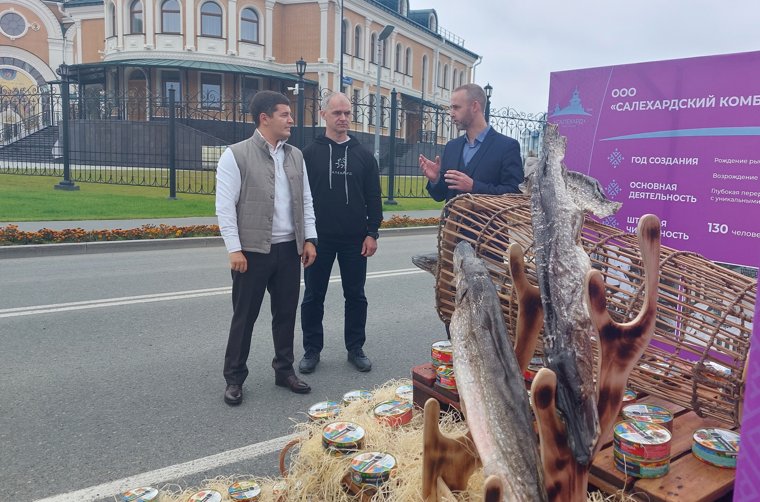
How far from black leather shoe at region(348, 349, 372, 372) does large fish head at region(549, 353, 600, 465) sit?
351 cm

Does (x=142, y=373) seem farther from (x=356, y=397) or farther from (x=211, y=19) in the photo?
(x=211, y=19)

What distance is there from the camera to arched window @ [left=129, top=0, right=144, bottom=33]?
37125 millimetres

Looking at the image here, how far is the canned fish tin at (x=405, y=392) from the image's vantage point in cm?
308

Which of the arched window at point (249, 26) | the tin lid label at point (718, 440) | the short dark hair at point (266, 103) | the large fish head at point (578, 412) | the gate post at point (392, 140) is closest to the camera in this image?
the large fish head at point (578, 412)

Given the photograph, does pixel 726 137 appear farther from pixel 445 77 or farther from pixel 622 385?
pixel 445 77

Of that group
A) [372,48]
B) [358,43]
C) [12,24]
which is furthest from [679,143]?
[12,24]

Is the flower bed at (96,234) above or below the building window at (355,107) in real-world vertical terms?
below

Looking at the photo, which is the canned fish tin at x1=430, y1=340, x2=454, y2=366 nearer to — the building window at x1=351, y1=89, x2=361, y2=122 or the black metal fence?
the building window at x1=351, y1=89, x2=361, y2=122

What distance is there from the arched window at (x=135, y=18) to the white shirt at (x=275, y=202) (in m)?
37.8

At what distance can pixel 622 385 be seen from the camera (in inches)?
60.2

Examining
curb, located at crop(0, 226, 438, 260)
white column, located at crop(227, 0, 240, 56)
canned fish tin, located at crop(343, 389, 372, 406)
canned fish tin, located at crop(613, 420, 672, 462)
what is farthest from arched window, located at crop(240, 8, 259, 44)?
canned fish tin, located at crop(613, 420, 672, 462)

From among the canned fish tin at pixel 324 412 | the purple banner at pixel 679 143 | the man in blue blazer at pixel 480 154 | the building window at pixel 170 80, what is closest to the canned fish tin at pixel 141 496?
the canned fish tin at pixel 324 412

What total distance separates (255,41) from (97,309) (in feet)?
114

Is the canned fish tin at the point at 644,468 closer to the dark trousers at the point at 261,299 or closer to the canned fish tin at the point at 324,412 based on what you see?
the canned fish tin at the point at 324,412
